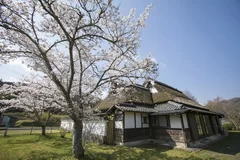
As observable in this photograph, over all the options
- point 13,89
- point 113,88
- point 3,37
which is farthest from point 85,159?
point 13,89

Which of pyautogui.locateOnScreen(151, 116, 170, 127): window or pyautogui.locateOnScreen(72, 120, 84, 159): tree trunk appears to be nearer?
pyautogui.locateOnScreen(72, 120, 84, 159): tree trunk

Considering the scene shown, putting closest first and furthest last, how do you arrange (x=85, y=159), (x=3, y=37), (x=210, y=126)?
(x=3, y=37), (x=85, y=159), (x=210, y=126)

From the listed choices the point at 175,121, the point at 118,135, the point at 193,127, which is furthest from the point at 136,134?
the point at 193,127

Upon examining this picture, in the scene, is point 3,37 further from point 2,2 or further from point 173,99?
point 173,99

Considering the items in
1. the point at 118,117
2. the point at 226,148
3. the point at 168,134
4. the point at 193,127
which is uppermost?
the point at 118,117

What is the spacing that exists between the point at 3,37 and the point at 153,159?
403 inches

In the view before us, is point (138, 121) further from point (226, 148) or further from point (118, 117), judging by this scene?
point (226, 148)

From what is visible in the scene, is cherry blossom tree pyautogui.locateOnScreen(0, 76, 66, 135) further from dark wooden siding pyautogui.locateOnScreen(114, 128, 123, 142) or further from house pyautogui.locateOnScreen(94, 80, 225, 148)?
dark wooden siding pyautogui.locateOnScreen(114, 128, 123, 142)

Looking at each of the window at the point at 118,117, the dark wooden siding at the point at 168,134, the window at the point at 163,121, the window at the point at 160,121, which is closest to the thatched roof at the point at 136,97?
the window at the point at 118,117

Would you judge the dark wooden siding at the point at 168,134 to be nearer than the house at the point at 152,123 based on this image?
No

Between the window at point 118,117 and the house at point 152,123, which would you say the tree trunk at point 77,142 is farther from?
the window at point 118,117

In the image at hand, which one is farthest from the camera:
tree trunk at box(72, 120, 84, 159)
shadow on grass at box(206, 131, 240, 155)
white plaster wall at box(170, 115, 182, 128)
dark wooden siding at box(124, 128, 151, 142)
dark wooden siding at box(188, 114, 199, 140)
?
dark wooden siding at box(188, 114, 199, 140)

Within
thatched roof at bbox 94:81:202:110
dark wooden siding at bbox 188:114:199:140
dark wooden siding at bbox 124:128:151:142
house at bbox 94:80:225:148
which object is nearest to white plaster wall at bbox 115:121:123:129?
house at bbox 94:80:225:148

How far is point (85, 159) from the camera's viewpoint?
6.39 m
